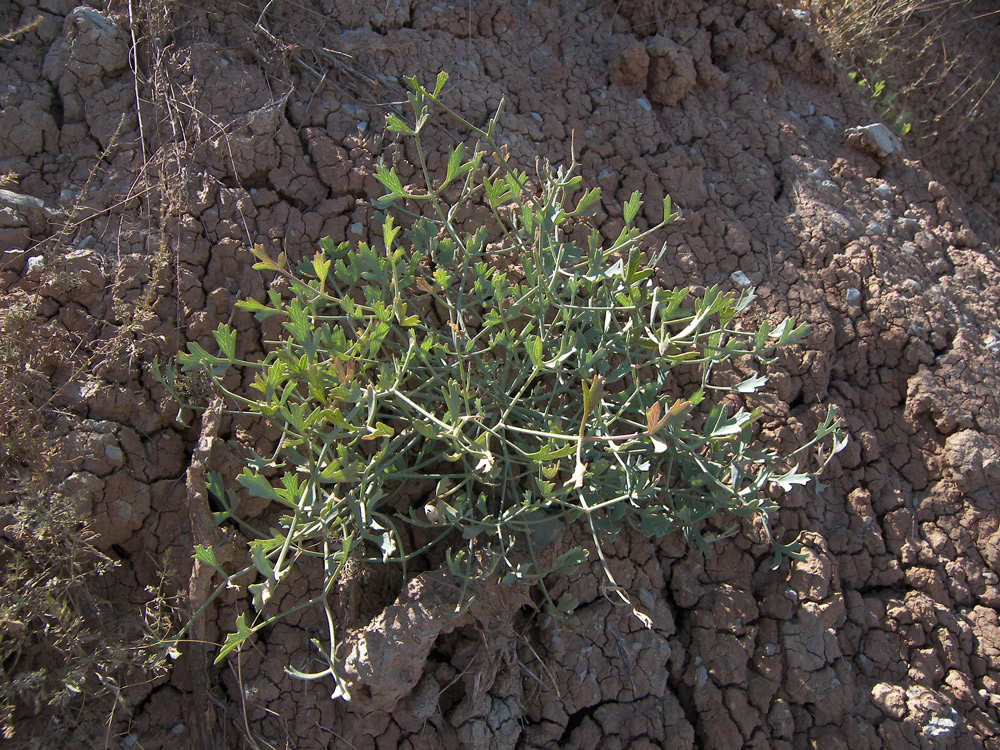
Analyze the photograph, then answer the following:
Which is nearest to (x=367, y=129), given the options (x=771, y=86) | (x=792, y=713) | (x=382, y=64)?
(x=382, y=64)

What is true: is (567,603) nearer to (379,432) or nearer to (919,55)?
(379,432)

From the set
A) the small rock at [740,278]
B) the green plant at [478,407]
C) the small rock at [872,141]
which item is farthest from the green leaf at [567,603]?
the small rock at [872,141]

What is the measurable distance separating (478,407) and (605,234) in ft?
3.97

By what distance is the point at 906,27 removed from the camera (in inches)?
159

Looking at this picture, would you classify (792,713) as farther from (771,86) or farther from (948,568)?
(771,86)

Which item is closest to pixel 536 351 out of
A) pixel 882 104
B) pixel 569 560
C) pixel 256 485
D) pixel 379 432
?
pixel 379 432

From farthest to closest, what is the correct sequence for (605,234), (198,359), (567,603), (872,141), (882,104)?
(882,104)
(872,141)
(605,234)
(567,603)
(198,359)

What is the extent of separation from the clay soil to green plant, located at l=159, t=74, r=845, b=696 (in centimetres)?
19

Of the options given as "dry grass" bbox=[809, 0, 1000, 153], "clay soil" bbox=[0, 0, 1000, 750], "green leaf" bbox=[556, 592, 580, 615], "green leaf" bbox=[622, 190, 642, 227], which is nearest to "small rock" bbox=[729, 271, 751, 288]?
"clay soil" bbox=[0, 0, 1000, 750]

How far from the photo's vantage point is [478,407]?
1851 millimetres

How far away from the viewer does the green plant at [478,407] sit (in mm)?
1832

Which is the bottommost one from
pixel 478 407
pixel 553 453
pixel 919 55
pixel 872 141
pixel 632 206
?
pixel 478 407

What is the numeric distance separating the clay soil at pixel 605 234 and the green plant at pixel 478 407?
0.19 meters

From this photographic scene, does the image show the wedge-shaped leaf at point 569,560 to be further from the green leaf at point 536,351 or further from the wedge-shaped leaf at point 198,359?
the wedge-shaped leaf at point 198,359
